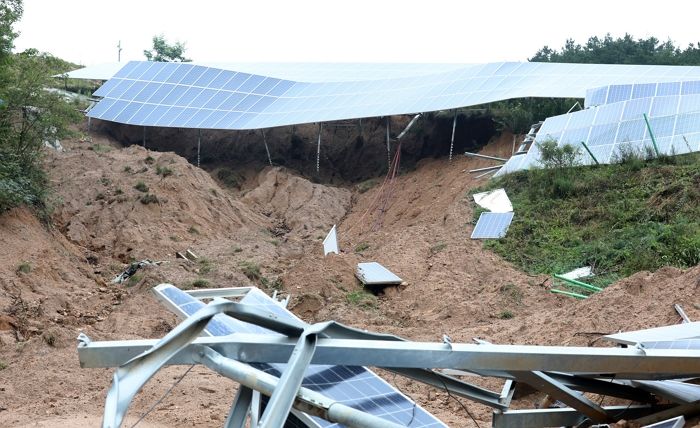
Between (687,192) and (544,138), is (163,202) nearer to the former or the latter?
(544,138)

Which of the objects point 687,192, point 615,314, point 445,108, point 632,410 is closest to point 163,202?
point 445,108

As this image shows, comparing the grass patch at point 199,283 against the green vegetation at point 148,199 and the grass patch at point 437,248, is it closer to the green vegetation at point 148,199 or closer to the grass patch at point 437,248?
the grass patch at point 437,248

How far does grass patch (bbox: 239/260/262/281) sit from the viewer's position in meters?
22.8

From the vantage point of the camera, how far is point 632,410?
9.14m

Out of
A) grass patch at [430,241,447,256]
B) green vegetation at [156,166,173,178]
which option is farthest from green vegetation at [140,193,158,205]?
grass patch at [430,241,447,256]

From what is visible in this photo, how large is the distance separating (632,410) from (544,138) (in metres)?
21.0

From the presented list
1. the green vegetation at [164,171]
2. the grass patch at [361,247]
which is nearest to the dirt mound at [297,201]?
the grass patch at [361,247]

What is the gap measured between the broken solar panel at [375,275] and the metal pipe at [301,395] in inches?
570

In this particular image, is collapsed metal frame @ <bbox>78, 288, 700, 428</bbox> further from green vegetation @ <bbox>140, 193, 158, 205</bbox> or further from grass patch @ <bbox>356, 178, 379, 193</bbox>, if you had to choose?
grass patch @ <bbox>356, 178, 379, 193</bbox>

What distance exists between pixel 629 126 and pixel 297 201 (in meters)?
10.7

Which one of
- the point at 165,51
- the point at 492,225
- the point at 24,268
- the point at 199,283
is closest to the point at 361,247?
the point at 492,225

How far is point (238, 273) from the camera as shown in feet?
74.7

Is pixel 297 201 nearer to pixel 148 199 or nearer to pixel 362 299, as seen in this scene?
pixel 148 199

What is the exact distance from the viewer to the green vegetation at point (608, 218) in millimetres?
21719
